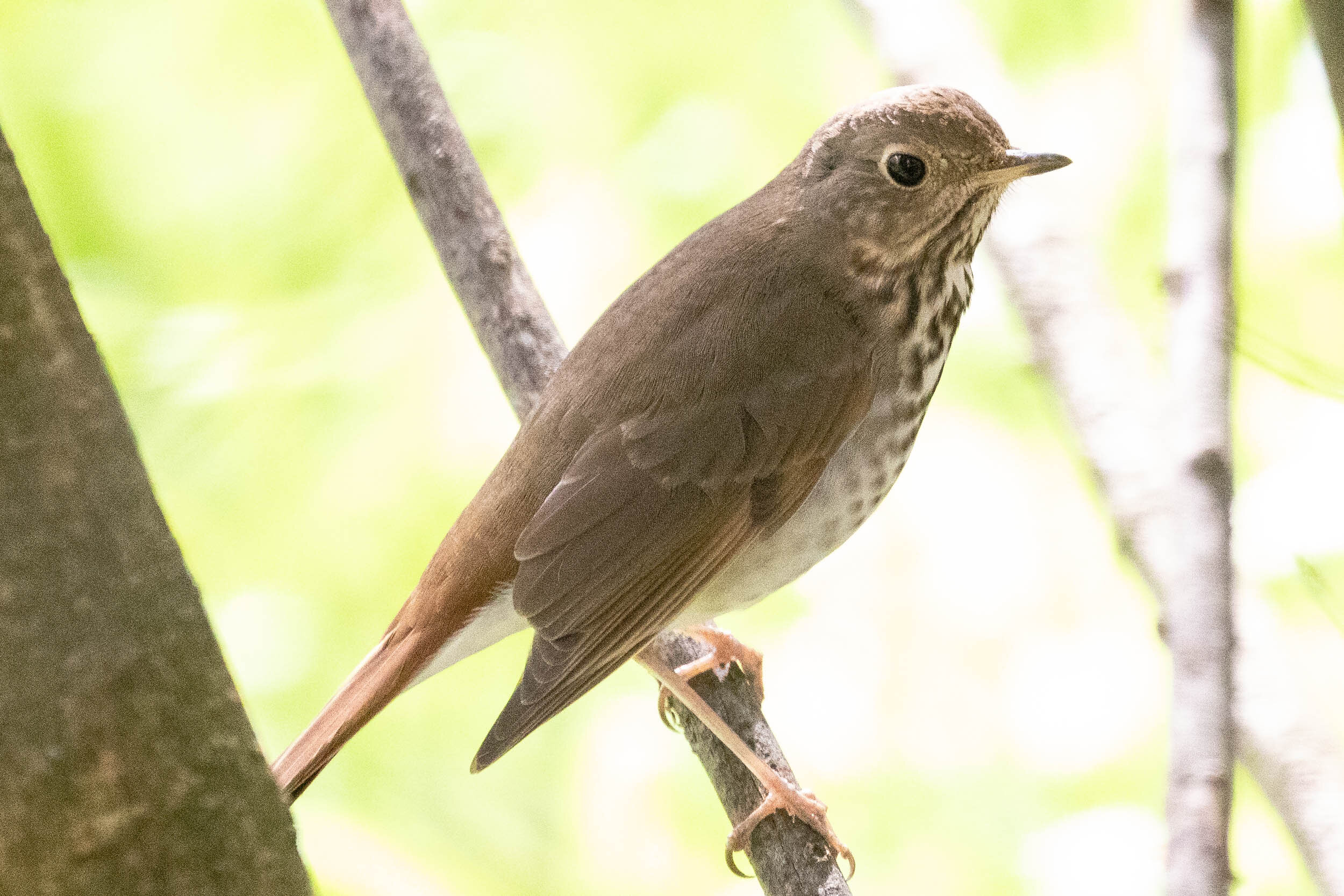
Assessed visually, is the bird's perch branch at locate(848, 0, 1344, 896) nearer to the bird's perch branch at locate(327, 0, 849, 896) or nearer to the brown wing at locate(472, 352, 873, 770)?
the brown wing at locate(472, 352, 873, 770)

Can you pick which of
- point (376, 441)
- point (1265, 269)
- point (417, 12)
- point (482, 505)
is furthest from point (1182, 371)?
point (417, 12)

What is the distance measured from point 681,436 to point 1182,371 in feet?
3.05

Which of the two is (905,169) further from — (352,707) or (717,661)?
→ (352,707)

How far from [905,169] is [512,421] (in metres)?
1.46

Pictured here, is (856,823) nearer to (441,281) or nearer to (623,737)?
(623,737)

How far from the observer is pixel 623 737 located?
3238 millimetres

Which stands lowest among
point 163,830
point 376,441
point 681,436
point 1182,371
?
point 376,441

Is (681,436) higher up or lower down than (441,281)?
higher up

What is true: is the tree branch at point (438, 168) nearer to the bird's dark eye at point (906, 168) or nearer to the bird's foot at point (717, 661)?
the bird's foot at point (717, 661)

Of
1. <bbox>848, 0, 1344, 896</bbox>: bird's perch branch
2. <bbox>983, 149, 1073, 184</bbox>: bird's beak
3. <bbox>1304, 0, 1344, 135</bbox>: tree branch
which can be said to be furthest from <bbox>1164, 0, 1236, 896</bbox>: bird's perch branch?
<bbox>983, 149, 1073, 184</bbox>: bird's beak

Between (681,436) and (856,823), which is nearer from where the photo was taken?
(681,436)

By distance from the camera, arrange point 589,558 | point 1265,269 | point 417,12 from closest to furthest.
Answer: point 589,558
point 1265,269
point 417,12

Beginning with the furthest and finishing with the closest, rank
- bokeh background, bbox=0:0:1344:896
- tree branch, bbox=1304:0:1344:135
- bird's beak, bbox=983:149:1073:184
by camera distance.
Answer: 1. bokeh background, bbox=0:0:1344:896
2. bird's beak, bbox=983:149:1073:184
3. tree branch, bbox=1304:0:1344:135

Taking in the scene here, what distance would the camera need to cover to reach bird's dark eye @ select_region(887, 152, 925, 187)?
2053mm
